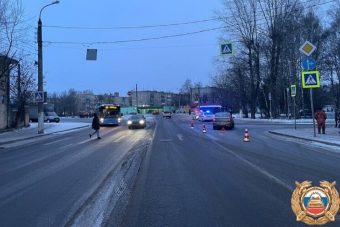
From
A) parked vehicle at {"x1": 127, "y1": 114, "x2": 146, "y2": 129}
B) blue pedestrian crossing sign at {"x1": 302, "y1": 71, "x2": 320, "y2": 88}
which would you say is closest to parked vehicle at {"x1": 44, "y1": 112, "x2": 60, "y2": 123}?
parked vehicle at {"x1": 127, "y1": 114, "x2": 146, "y2": 129}

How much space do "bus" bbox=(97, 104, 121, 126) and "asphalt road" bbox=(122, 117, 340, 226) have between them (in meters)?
43.7

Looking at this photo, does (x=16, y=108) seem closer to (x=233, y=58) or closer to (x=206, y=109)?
(x=206, y=109)

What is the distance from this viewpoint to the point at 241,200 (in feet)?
30.4

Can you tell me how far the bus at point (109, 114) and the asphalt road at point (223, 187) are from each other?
1721 inches

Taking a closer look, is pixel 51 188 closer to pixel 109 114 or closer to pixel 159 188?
pixel 159 188

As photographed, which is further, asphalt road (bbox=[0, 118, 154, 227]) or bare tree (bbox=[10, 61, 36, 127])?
bare tree (bbox=[10, 61, 36, 127])

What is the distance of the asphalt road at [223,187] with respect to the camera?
7.83 m

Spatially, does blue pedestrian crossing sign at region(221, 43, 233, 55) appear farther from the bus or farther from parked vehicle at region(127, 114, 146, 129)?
the bus

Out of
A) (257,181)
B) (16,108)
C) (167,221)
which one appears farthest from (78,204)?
(16,108)

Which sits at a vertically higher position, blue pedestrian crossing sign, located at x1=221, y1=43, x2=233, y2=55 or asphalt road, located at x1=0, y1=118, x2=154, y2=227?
blue pedestrian crossing sign, located at x1=221, y1=43, x2=233, y2=55

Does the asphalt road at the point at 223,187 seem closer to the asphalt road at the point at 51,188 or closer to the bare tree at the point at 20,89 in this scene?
the asphalt road at the point at 51,188

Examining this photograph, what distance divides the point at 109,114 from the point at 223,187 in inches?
2108

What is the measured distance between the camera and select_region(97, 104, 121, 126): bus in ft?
204

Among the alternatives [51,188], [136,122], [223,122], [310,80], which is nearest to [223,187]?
[51,188]
